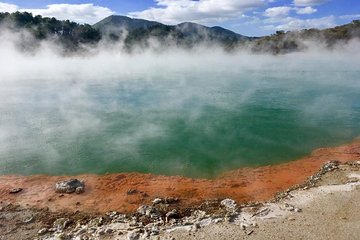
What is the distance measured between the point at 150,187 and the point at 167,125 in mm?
6888

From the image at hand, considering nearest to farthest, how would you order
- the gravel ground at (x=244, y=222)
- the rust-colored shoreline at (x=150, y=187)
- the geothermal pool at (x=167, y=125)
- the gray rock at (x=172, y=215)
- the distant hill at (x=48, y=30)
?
1. the gravel ground at (x=244, y=222)
2. the gray rock at (x=172, y=215)
3. the rust-colored shoreline at (x=150, y=187)
4. the geothermal pool at (x=167, y=125)
5. the distant hill at (x=48, y=30)

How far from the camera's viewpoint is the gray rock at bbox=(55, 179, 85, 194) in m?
11.9

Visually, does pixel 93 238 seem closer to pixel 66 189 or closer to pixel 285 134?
pixel 66 189

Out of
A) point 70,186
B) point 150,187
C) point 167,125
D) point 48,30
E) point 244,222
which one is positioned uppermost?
point 48,30

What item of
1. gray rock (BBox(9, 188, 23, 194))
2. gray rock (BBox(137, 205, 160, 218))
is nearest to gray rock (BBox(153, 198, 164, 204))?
gray rock (BBox(137, 205, 160, 218))

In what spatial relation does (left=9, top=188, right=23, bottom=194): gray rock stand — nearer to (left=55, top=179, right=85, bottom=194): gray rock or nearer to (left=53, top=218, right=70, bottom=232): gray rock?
(left=55, top=179, right=85, bottom=194): gray rock

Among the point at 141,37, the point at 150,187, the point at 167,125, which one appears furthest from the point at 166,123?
the point at 141,37

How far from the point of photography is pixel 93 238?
28.0ft

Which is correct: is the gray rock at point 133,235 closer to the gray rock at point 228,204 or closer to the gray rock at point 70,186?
the gray rock at point 228,204

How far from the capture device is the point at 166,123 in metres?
19.5

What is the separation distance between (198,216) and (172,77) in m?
31.3

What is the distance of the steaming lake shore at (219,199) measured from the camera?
8.68 metres

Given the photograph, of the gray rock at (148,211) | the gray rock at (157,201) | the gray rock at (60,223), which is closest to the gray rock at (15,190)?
the gray rock at (60,223)

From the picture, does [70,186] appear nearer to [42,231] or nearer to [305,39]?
[42,231]
